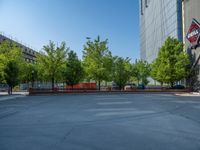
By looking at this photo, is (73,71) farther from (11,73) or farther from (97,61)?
(11,73)

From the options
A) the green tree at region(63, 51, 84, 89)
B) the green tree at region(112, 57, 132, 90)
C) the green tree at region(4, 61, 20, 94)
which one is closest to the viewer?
the green tree at region(4, 61, 20, 94)

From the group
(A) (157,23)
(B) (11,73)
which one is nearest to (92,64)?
(B) (11,73)

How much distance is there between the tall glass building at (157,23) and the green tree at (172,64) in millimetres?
20717

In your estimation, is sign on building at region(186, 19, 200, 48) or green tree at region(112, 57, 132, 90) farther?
green tree at region(112, 57, 132, 90)

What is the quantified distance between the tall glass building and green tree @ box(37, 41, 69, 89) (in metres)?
33.5

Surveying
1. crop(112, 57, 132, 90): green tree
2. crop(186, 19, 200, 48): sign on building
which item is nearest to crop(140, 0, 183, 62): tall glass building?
crop(186, 19, 200, 48): sign on building

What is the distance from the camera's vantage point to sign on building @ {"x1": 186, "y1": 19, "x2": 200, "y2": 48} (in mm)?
38853

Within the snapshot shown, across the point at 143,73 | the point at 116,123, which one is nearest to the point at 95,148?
the point at 116,123

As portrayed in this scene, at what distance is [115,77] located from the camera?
45.3m

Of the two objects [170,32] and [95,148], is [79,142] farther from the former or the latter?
[170,32]

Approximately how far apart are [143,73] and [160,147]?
165 feet

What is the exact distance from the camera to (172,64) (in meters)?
42.0

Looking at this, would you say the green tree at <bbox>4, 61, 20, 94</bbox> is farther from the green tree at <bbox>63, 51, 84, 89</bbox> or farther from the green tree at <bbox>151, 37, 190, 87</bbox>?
the green tree at <bbox>151, 37, 190, 87</bbox>

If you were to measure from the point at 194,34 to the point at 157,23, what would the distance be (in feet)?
153
